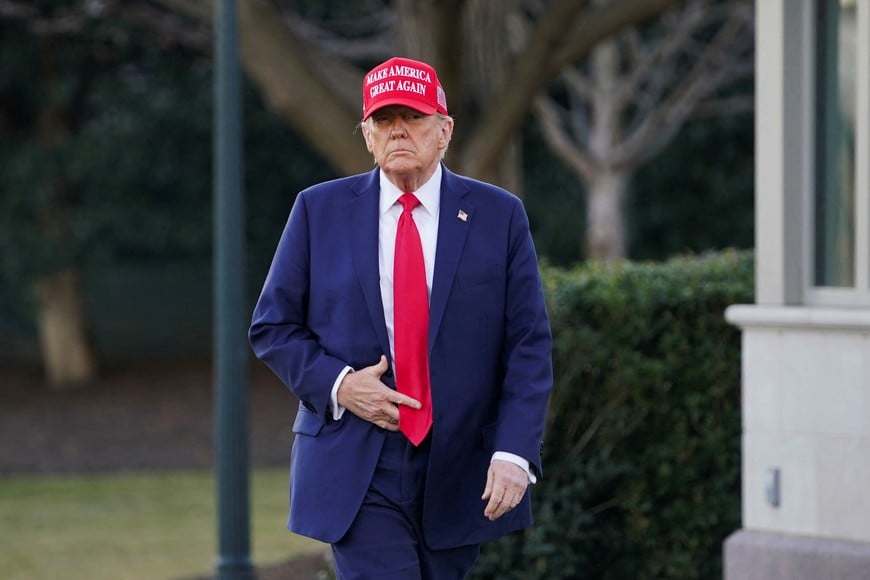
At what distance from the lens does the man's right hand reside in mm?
3320

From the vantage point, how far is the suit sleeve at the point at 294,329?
11.1ft

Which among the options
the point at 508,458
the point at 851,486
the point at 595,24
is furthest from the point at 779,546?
the point at 595,24

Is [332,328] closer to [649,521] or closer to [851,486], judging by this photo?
[851,486]

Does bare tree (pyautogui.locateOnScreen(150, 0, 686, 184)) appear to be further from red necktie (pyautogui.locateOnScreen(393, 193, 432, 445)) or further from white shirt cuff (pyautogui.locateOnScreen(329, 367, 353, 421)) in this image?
white shirt cuff (pyautogui.locateOnScreen(329, 367, 353, 421))

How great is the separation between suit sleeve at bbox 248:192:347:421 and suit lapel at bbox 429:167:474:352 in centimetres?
27

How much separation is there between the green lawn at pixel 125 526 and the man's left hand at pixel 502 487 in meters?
5.62

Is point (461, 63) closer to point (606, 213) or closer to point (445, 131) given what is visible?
point (445, 131)

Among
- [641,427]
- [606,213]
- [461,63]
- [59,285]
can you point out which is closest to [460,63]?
[461,63]

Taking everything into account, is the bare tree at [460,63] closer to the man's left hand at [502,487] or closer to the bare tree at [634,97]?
the man's left hand at [502,487]

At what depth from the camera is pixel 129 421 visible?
60.4 feet

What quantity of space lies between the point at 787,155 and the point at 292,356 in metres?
2.74

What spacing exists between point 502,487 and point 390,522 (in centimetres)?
30

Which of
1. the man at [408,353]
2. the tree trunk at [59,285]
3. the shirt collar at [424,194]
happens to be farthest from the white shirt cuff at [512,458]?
the tree trunk at [59,285]

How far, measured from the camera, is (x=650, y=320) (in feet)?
20.4
